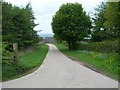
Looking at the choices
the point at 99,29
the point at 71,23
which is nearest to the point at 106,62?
the point at 71,23

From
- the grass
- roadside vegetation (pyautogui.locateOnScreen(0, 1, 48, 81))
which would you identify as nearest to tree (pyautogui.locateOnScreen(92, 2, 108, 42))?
roadside vegetation (pyautogui.locateOnScreen(0, 1, 48, 81))

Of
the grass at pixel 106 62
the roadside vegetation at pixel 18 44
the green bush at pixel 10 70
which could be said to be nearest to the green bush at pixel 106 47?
the grass at pixel 106 62

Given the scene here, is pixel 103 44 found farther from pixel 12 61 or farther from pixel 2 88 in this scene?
pixel 2 88

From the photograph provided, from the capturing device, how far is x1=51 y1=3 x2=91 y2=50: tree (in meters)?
28.5

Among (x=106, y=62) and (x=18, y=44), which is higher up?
(x=18, y=44)

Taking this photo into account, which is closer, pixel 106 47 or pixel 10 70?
pixel 10 70

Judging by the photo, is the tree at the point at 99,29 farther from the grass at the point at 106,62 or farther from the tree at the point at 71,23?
the grass at the point at 106,62

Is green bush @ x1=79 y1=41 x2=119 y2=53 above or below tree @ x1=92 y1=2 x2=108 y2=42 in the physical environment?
below

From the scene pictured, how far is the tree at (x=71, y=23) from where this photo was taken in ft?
93.4

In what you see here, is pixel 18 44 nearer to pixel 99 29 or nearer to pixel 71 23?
pixel 71 23

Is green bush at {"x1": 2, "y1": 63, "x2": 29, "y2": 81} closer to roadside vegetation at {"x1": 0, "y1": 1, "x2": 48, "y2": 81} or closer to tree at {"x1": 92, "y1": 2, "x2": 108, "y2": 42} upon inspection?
roadside vegetation at {"x1": 0, "y1": 1, "x2": 48, "y2": 81}

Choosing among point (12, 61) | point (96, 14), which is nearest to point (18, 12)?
point (12, 61)

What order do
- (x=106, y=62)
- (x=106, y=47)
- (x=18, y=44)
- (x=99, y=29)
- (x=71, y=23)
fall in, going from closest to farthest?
(x=106, y=62)
(x=106, y=47)
(x=18, y=44)
(x=71, y=23)
(x=99, y=29)

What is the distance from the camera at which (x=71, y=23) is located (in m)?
28.3
